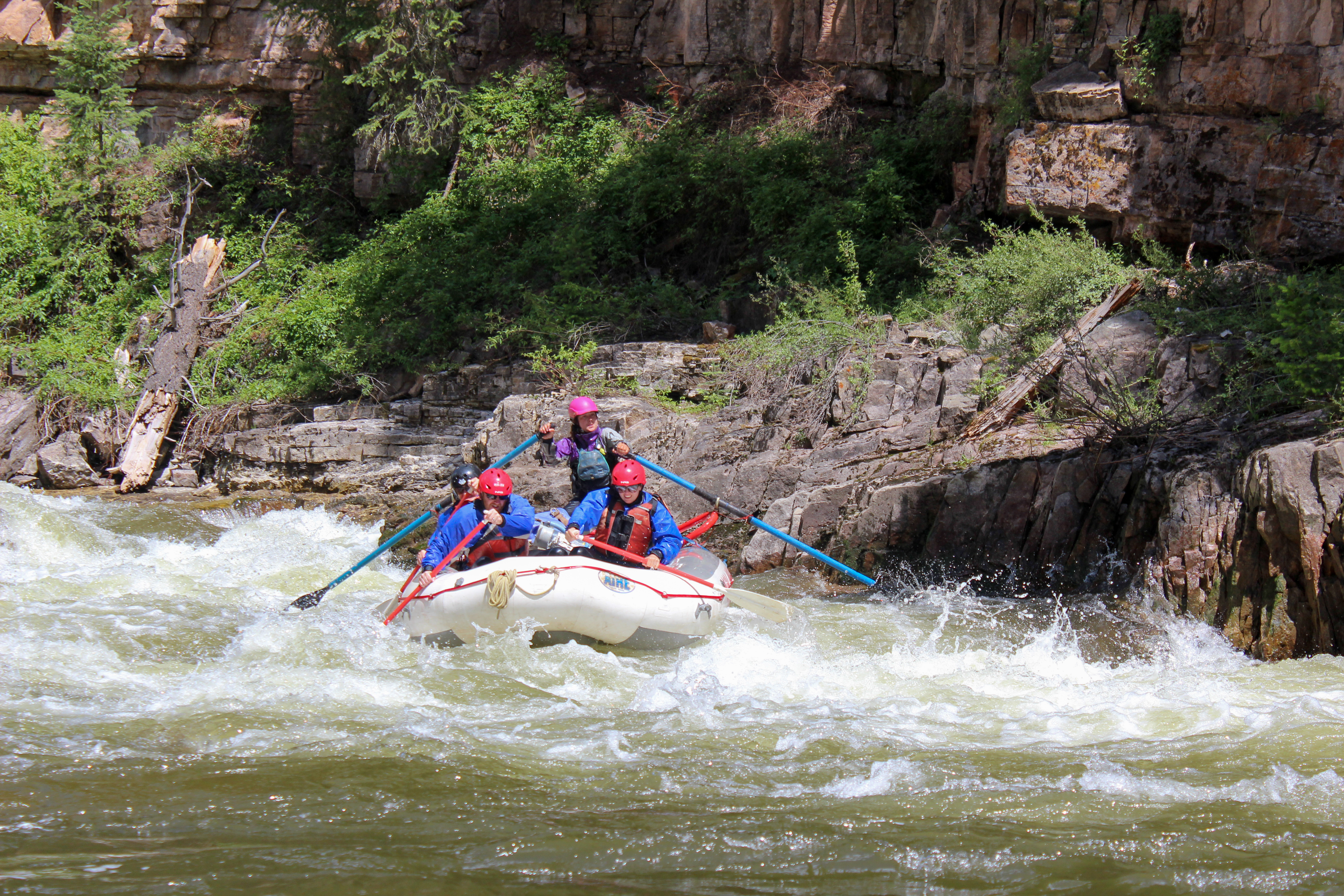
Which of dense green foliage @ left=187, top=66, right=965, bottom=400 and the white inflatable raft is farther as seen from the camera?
dense green foliage @ left=187, top=66, right=965, bottom=400

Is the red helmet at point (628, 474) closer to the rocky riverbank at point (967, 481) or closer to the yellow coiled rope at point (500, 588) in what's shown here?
the yellow coiled rope at point (500, 588)

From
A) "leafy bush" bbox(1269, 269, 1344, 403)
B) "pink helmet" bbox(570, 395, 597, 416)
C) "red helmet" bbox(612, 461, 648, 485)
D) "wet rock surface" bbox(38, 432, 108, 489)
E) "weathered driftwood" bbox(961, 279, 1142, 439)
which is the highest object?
"leafy bush" bbox(1269, 269, 1344, 403)

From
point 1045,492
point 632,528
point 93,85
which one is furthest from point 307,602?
point 93,85

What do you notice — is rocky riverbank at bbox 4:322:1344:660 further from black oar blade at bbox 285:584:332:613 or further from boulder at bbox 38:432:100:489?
black oar blade at bbox 285:584:332:613

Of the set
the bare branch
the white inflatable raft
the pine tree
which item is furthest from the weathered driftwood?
the pine tree

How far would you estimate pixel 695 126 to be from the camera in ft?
51.3

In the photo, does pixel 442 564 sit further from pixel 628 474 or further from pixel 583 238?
→ pixel 583 238

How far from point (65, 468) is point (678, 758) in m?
11.1

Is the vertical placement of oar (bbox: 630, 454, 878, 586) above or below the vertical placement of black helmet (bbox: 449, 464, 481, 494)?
below

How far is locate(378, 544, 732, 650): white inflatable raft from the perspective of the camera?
220 inches

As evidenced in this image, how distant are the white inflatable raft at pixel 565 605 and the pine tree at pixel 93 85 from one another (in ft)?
48.9

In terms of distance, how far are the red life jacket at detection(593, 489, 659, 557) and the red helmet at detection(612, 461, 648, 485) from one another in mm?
137

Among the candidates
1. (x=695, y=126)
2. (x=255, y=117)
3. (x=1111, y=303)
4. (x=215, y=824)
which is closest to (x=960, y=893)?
(x=215, y=824)

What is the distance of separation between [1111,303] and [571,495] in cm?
469
